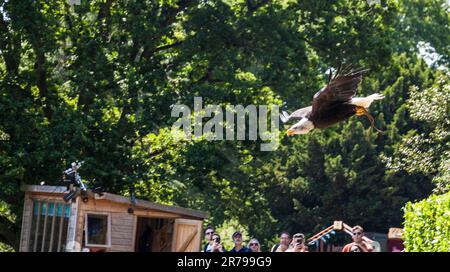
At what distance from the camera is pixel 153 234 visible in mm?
22453

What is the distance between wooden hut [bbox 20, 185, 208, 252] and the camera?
19953mm

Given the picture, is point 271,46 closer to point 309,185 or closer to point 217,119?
point 217,119

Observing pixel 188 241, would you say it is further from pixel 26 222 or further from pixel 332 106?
pixel 332 106

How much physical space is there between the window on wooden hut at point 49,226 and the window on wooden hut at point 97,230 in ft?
1.93

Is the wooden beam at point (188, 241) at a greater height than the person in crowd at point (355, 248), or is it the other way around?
the wooden beam at point (188, 241)

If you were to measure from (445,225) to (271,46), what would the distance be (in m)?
15.4

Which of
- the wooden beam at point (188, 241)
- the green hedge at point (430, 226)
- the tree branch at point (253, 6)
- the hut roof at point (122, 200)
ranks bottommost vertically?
the green hedge at point (430, 226)

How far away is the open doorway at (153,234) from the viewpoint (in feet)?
72.0

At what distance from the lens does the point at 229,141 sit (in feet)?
86.4

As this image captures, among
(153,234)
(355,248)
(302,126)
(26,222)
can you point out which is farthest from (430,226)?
(26,222)

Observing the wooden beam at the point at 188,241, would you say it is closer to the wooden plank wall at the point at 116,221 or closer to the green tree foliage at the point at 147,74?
the wooden plank wall at the point at 116,221

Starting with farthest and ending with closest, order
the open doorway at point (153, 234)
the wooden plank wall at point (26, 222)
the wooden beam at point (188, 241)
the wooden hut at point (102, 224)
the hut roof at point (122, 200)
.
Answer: the open doorway at point (153, 234), the wooden plank wall at point (26, 222), the wooden beam at point (188, 241), the hut roof at point (122, 200), the wooden hut at point (102, 224)

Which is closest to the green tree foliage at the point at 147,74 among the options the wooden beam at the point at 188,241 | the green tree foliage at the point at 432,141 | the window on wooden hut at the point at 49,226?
the window on wooden hut at the point at 49,226

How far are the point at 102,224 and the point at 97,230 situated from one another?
178mm
